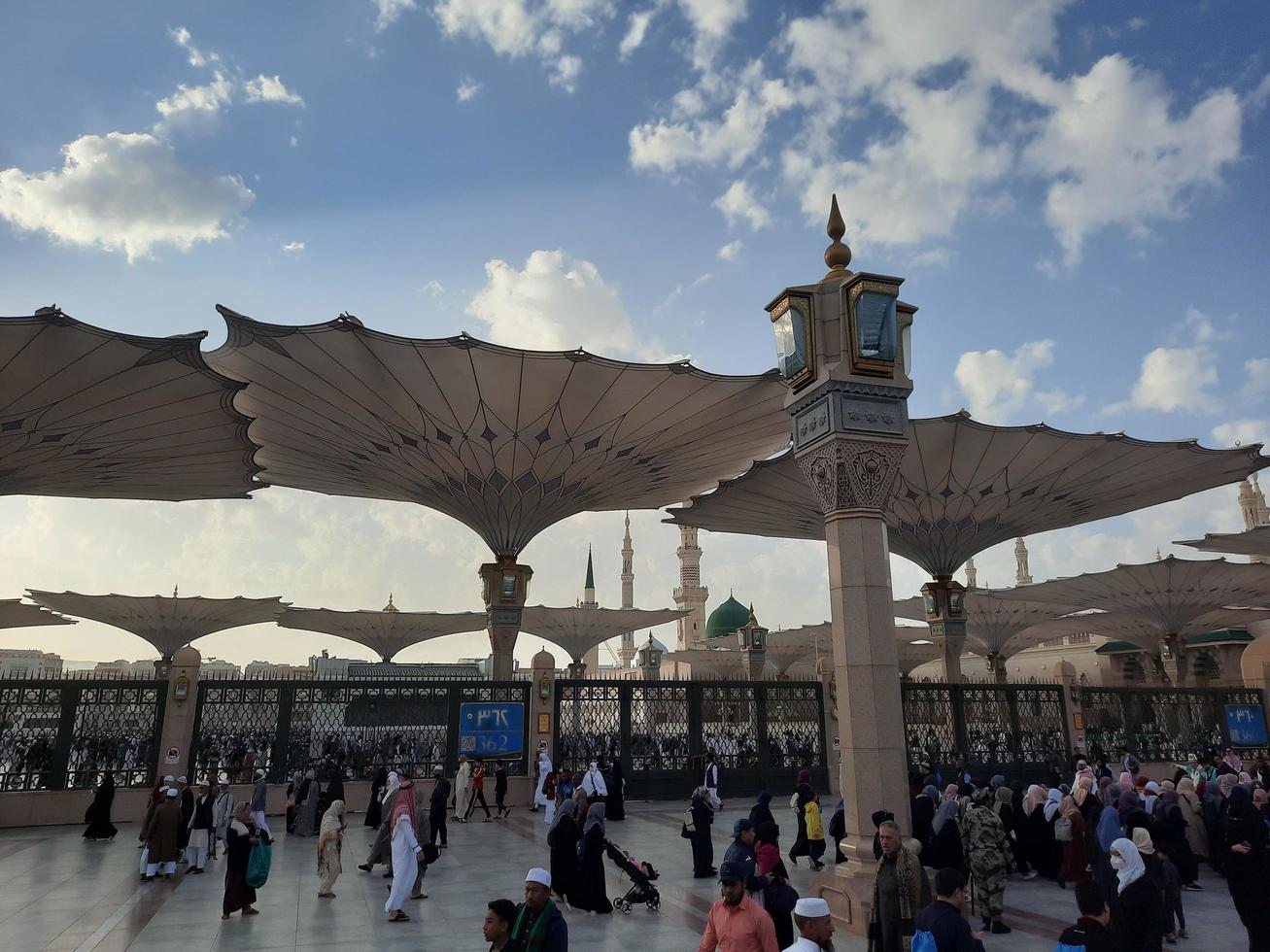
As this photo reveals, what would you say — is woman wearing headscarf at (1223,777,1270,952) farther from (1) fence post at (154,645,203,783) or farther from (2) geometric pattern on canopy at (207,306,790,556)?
(1) fence post at (154,645,203,783)

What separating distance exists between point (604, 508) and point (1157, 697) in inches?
641

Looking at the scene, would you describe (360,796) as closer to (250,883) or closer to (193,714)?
(193,714)

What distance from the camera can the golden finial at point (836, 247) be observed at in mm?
9125

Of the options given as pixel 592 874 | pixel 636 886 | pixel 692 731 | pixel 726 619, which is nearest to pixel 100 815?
pixel 592 874

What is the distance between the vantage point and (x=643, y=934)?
7.52 m

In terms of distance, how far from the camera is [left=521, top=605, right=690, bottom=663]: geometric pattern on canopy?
39.8 m

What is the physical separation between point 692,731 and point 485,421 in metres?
8.25

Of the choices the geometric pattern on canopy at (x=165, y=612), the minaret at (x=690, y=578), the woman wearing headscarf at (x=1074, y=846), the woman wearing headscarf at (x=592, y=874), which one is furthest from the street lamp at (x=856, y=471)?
the minaret at (x=690, y=578)

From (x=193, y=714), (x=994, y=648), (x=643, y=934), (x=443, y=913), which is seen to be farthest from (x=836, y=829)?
(x=994, y=648)

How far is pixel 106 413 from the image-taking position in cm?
1557

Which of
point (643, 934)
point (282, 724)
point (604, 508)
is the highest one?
point (604, 508)

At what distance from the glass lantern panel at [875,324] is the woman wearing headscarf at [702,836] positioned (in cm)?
544

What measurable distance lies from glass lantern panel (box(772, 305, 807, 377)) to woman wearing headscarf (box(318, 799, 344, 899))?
671 centimetres

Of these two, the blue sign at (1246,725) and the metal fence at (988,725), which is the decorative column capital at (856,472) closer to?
the metal fence at (988,725)
